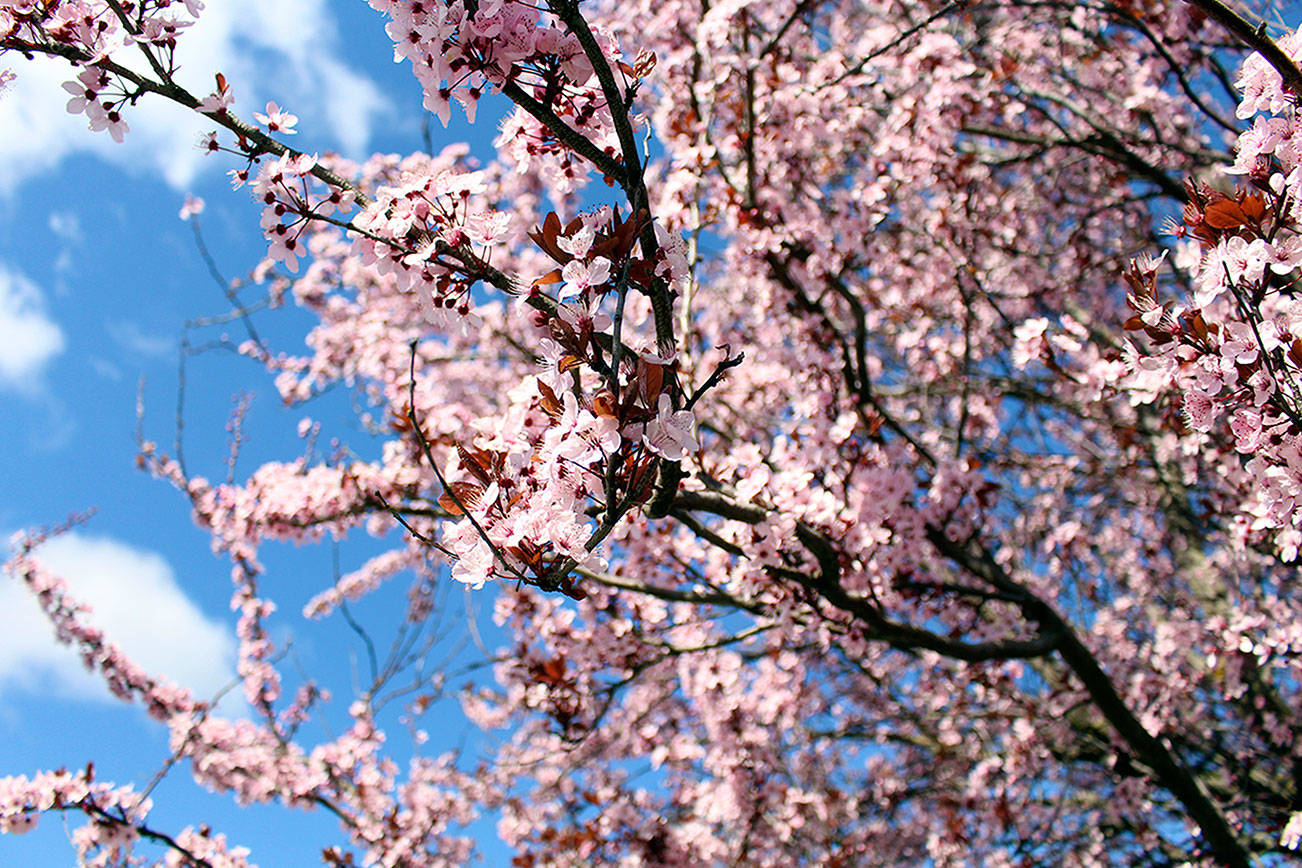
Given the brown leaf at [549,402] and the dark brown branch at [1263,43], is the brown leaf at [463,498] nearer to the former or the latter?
the brown leaf at [549,402]

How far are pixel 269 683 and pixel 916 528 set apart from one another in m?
5.00

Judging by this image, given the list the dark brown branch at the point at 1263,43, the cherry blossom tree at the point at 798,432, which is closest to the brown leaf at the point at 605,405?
the cherry blossom tree at the point at 798,432

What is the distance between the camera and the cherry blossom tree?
1773 mm

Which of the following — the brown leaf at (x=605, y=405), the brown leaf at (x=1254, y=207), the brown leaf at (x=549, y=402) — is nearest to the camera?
the brown leaf at (x=605, y=405)

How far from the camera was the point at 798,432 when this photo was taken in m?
3.89


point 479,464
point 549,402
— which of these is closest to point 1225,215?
point 549,402

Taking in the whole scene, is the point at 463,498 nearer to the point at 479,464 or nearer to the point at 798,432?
the point at 479,464

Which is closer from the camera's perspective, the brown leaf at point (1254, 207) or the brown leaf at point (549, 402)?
the brown leaf at point (549, 402)

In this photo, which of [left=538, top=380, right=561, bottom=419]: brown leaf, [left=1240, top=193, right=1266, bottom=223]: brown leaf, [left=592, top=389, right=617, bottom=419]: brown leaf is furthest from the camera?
[left=1240, top=193, right=1266, bottom=223]: brown leaf

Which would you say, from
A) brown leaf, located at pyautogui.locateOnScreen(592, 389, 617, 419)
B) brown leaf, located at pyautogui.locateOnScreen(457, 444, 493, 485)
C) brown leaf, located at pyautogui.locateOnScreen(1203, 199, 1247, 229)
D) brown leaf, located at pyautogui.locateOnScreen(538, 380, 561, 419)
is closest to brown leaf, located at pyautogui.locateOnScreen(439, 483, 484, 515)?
brown leaf, located at pyautogui.locateOnScreen(457, 444, 493, 485)

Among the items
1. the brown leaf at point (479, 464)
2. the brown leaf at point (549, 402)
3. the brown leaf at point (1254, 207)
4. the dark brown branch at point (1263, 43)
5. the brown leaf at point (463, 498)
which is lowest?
the brown leaf at point (463, 498)

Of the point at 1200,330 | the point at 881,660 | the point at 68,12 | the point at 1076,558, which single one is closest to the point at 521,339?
the point at 881,660

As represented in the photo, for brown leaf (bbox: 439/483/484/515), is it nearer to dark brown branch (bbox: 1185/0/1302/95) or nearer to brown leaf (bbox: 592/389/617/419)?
brown leaf (bbox: 592/389/617/419)

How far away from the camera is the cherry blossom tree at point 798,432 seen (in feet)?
5.82
